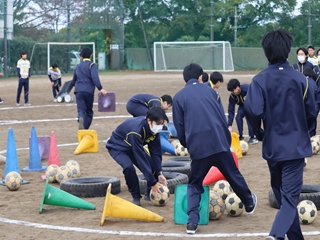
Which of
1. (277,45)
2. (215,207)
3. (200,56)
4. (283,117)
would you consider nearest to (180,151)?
(215,207)

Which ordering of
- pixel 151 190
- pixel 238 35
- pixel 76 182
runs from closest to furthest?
pixel 151 190 < pixel 76 182 < pixel 238 35

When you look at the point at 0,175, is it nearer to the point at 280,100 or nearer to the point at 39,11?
the point at 280,100

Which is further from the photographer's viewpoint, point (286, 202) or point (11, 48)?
point (11, 48)

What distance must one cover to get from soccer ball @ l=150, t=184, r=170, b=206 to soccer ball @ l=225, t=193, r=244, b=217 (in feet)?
2.88

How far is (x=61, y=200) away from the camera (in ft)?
25.9

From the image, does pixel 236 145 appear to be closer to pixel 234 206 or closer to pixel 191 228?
pixel 234 206

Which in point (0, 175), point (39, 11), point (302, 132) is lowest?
point (0, 175)

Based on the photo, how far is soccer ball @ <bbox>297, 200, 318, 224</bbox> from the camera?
699cm

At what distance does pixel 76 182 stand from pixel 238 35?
46.8 metres

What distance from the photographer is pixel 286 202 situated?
5621 millimetres

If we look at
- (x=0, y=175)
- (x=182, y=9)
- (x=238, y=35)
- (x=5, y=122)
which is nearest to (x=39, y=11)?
(x=182, y=9)

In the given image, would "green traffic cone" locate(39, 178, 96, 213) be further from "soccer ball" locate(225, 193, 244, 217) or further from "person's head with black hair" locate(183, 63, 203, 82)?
"person's head with black hair" locate(183, 63, 203, 82)

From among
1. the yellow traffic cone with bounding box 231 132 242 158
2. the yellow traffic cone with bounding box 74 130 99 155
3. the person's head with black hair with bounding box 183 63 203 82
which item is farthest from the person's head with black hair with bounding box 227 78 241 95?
the person's head with black hair with bounding box 183 63 203 82

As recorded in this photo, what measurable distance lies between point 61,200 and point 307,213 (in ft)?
9.25
